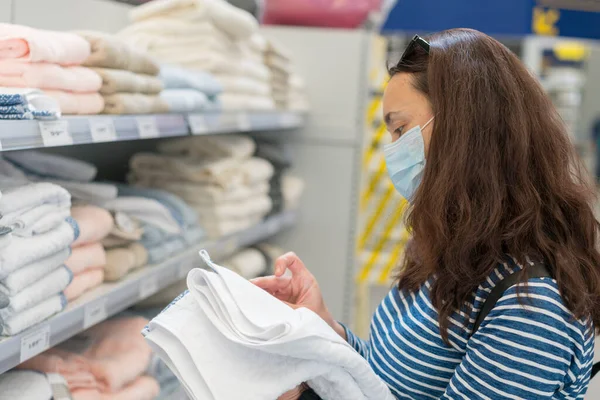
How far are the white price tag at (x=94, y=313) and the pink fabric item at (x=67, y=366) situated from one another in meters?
0.20

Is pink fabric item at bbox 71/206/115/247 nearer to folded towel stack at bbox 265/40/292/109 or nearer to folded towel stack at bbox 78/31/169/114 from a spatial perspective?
folded towel stack at bbox 78/31/169/114

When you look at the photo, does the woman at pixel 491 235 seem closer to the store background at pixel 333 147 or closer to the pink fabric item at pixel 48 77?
the pink fabric item at pixel 48 77

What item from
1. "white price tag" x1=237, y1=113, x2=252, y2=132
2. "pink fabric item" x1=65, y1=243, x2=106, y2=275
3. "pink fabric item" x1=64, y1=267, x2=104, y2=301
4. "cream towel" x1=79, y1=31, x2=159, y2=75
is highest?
"cream towel" x1=79, y1=31, x2=159, y2=75

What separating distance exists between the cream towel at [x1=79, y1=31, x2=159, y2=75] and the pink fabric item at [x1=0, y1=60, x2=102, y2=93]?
2.6 inches

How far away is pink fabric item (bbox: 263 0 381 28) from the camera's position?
393cm

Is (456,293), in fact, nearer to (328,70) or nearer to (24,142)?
(24,142)

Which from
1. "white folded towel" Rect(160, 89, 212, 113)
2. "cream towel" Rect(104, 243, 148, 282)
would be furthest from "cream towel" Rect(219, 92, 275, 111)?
"cream towel" Rect(104, 243, 148, 282)

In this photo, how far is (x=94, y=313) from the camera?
71.1 inches

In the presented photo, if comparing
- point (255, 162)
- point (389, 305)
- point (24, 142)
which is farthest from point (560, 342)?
point (255, 162)

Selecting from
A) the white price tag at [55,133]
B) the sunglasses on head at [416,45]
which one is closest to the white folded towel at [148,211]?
the white price tag at [55,133]

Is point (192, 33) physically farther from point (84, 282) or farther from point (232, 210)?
point (84, 282)

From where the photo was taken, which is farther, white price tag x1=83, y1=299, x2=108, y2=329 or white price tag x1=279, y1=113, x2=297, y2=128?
white price tag x1=279, y1=113, x2=297, y2=128

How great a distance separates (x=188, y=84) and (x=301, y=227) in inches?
68.3

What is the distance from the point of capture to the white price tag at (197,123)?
7.73 feet
